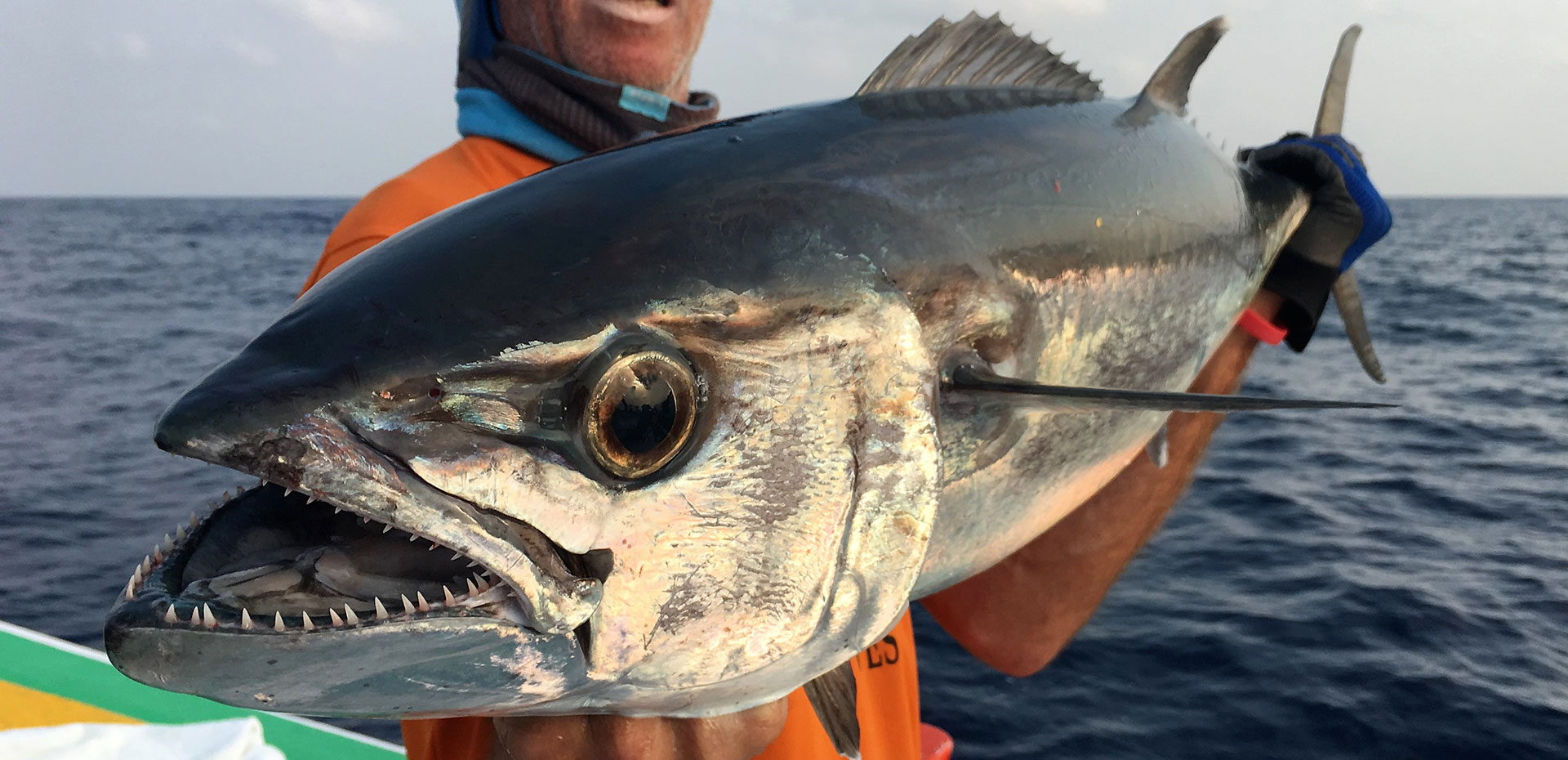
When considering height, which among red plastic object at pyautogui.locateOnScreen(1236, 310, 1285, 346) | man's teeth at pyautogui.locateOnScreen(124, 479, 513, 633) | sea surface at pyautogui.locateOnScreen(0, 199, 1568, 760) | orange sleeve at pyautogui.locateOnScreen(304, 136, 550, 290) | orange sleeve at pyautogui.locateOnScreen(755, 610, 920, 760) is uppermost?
orange sleeve at pyautogui.locateOnScreen(304, 136, 550, 290)

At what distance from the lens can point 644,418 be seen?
→ 0.89 m

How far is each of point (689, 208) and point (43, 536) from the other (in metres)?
10.2

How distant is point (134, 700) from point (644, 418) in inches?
159

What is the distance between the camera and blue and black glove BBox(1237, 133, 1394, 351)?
6.95 ft

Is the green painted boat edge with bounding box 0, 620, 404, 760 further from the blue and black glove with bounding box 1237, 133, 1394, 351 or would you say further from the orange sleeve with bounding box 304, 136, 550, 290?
the blue and black glove with bounding box 1237, 133, 1394, 351

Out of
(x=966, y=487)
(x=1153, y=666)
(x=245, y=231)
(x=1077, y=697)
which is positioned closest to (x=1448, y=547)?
(x=1153, y=666)

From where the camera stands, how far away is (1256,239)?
6.11ft

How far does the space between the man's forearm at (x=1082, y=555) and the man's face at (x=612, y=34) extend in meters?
1.37

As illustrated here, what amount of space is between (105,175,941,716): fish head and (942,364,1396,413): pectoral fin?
59 millimetres

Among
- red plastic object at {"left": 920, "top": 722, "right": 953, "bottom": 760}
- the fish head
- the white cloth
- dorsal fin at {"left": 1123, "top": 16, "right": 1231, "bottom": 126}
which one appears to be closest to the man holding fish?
dorsal fin at {"left": 1123, "top": 16, "right": 1231, "bottom": 126}

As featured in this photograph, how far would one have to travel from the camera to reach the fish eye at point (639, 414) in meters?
0.88

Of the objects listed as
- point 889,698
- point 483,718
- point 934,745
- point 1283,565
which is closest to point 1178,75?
point 889,698

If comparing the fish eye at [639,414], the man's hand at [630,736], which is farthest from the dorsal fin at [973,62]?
the man's hand at [630,736]

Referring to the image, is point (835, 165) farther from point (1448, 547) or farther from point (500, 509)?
point (1448, 547)
